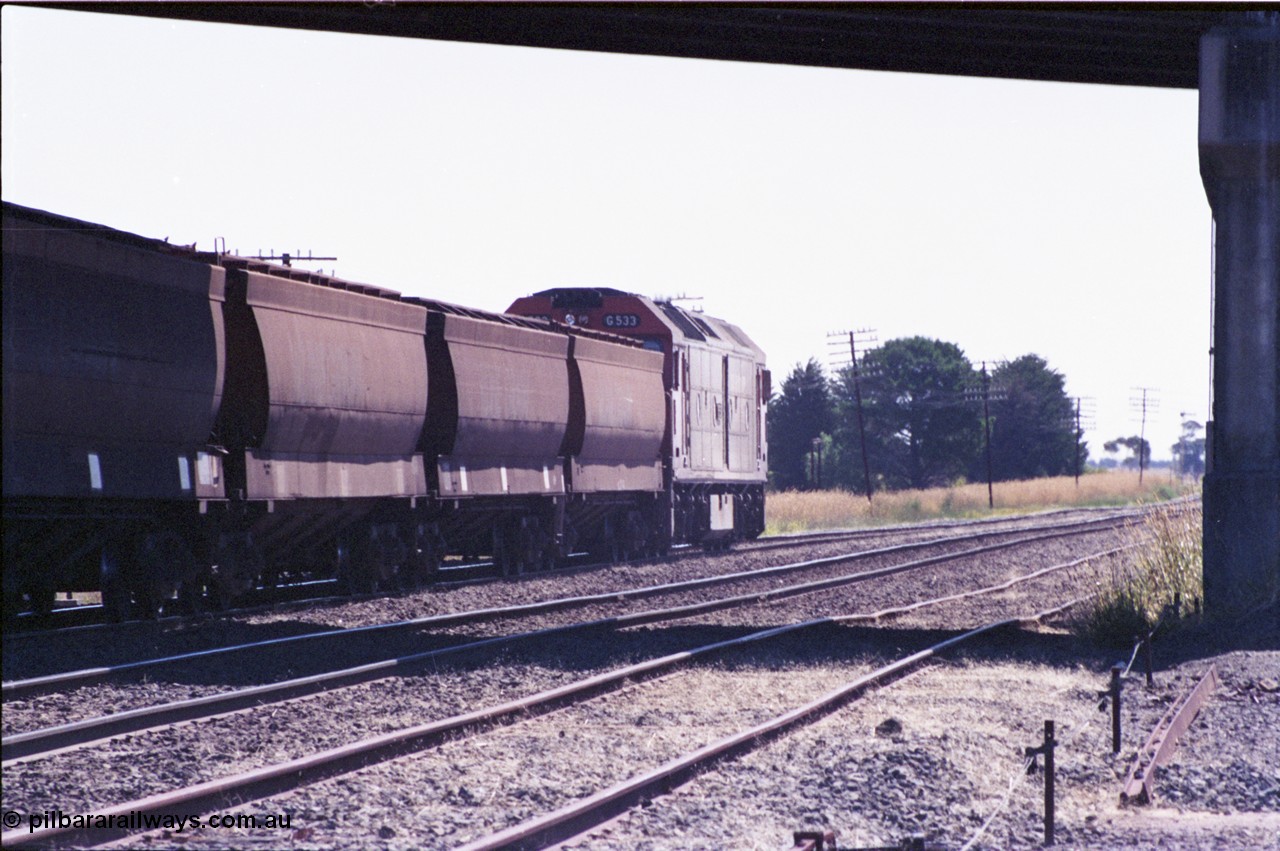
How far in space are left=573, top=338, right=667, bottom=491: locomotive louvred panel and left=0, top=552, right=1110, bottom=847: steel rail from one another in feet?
33.9

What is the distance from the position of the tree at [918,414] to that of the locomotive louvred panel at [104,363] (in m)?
73.6

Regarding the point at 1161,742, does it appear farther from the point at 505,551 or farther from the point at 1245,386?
the point at 505,551

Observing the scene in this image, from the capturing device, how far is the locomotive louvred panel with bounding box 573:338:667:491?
77.5 ft

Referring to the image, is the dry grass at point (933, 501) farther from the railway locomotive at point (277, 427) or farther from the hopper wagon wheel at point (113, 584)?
the hopper wagon wheel at point (113, 584)

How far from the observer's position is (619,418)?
2458 centimetres

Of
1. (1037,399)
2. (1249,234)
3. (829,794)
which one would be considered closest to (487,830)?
(829,794)

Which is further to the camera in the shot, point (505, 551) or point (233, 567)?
point (505, 551)

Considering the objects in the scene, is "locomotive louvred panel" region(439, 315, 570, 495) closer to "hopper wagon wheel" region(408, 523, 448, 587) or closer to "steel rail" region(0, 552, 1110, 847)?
"hopper wagon wheel" region(408, 523, 448, 587)

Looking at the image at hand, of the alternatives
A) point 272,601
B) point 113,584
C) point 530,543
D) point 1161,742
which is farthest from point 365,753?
point 530,543

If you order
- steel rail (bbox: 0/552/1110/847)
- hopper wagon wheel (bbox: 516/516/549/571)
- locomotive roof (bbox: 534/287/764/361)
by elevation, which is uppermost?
locomotive roof (bbox: 534/287/764/361)

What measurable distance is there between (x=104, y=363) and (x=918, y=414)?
83993 millimetres

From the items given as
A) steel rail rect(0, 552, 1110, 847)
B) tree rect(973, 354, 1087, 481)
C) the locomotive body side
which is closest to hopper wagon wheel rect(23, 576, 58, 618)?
the locomotive body side

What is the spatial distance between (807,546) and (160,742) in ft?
78.0

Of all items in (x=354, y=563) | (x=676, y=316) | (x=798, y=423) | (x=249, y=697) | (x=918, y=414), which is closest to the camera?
(x=249, y=697)
